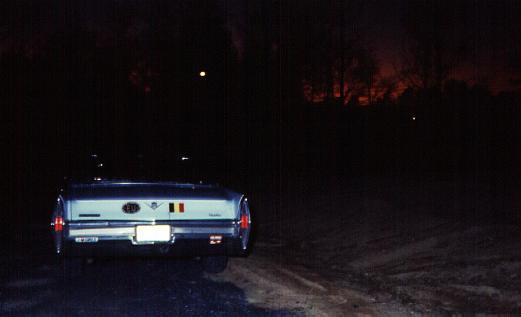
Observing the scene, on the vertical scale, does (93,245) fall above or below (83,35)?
below

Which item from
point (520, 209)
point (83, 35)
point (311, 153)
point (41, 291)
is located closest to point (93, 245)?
point (41, 291)

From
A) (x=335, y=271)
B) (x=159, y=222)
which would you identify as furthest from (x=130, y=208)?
(x=335, y=271)

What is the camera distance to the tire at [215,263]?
8586 mm

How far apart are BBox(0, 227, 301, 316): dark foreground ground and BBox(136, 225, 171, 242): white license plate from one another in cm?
61

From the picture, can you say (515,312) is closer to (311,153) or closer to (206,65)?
(311,153)

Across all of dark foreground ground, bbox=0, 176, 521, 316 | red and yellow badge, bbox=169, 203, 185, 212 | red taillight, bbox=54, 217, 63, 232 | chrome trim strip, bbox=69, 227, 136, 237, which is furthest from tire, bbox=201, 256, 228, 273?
red taillight, bbox=54, 217, 63, 232

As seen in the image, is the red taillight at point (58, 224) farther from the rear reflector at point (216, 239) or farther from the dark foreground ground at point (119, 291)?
the rear reflector at point (216, 239)

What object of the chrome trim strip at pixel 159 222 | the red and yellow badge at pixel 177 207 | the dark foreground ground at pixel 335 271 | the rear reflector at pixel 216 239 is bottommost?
the dark foreground ground at pixel 335 271

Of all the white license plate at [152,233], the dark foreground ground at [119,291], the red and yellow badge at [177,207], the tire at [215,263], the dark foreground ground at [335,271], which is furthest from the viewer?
the tire at [215,263]

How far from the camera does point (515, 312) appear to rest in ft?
21.4

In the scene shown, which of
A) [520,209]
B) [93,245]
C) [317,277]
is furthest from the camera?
[520,209]

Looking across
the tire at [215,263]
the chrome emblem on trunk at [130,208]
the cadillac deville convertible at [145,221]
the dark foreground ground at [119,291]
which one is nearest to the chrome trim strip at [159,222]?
the cadillac deville convertible at [145,221]

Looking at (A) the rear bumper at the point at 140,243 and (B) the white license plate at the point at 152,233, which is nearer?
(A) the rear bumper at the point at 140,243

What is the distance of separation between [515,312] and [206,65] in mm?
44768
